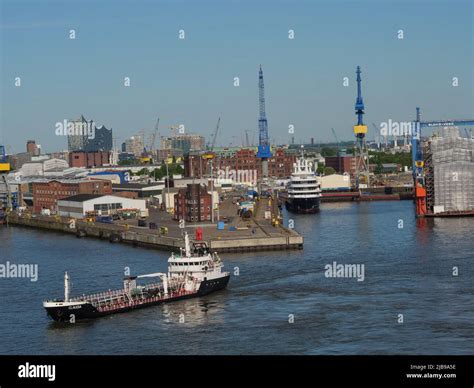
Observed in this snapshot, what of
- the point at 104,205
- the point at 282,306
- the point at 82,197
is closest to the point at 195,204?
the point at 104,205

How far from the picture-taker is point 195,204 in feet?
125

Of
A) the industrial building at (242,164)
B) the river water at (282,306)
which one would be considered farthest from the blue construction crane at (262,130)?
the river water at (282,306)

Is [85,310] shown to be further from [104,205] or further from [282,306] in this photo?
[104,205]

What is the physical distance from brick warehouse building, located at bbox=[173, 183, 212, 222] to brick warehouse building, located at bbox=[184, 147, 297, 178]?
3345 cm

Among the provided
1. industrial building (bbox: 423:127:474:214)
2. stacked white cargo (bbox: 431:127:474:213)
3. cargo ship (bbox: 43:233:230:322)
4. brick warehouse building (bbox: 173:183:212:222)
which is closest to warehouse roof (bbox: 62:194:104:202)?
brick warehouse building (bbox: 173:183:212:222)

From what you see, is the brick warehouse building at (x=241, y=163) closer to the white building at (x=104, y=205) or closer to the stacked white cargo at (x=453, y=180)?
the white building at (x=104, y=205)

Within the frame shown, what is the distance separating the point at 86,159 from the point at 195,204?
67459 mm

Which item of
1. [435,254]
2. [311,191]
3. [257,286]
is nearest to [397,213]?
[311,191]

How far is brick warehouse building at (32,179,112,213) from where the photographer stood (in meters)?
50.7

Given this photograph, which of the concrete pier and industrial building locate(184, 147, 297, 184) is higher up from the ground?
industrial building locate(184, 147, 297, 184)

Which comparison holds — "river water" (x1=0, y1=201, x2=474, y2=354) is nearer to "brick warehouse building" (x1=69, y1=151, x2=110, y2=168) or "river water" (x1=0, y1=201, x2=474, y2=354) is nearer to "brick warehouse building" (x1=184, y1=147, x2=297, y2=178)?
"brick warehouse building" (x1=184, y1=147, x2=297, y2=178)

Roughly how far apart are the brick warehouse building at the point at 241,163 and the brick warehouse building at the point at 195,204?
3345 centimetres

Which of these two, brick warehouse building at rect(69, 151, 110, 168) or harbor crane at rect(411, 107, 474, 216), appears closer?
harbor crane at rect(411, 107, 474, 216)
